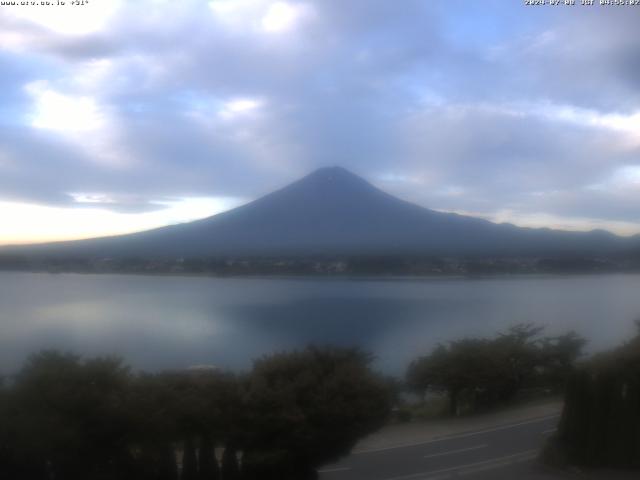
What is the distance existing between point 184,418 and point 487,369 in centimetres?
911

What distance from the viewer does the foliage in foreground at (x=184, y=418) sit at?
8727 millimetres

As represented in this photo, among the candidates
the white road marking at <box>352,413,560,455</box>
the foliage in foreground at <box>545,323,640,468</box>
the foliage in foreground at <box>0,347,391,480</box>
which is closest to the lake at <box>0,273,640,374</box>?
the white road marking at <box>352,413,560,455</box>

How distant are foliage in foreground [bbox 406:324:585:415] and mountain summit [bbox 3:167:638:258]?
3577mm

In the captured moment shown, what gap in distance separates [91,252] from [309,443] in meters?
13.1

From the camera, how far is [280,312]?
2138 centimetres

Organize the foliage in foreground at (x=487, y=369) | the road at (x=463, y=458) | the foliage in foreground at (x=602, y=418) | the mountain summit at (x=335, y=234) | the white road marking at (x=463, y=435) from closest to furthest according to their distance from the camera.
Result: the road at (x=463, y=458) < the foliage in foreground at (x=602, y=418) < the white road marking at (x=463, y=435) < the foliage in foreground at (x=487, y=369) < the mountain summit at (x=335, y=234)

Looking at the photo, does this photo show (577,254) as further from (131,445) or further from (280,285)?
(131,445)

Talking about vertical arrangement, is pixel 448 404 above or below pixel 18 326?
below

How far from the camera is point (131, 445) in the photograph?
30.6ft

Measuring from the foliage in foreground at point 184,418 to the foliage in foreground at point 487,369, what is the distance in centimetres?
646

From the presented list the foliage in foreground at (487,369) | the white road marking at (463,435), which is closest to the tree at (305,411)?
the white road marking at (463,435)

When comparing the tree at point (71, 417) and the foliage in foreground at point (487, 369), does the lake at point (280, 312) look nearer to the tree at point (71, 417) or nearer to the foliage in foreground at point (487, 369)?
the foliage in foreground at point (487, 369)

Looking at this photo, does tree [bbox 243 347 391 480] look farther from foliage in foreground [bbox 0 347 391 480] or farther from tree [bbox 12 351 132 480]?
tree [bbox 12 351 132 480]

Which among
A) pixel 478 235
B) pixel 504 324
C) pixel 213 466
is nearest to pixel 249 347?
pixel 213 466
